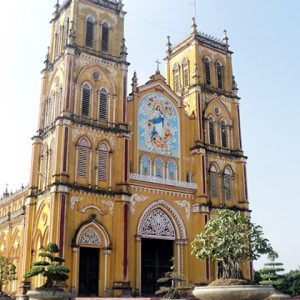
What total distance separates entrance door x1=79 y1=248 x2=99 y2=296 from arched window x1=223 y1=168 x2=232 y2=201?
1226 cm

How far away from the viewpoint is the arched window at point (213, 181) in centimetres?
3694

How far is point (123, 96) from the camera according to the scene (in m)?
34.0

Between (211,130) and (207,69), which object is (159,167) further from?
(207,69)

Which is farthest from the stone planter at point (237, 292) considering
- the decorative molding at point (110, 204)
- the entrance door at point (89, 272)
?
the decorative molding at point (110, 204)

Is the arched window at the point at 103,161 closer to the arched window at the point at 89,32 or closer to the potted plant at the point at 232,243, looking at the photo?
the arched window at the point at 89,32

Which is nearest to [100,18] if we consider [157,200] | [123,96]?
[123,96]

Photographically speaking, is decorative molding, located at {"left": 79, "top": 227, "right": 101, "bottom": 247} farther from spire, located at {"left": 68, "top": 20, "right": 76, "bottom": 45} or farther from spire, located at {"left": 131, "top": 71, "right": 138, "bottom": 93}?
spire, located at {"left": 68, "top": 20, "right": 76, "bottom": 45}

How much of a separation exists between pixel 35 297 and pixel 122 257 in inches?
310

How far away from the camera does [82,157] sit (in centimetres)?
3130

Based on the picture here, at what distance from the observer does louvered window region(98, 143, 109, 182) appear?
3173 centimetres

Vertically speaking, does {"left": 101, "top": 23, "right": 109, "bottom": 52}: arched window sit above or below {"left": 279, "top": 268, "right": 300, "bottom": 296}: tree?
above

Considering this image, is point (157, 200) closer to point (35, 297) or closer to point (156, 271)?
point (156, 271)

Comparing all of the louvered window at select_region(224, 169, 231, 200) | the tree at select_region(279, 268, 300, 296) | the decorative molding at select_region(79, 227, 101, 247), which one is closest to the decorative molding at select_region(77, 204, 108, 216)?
the decorative molding at select_region(79, 227, 101, 247)

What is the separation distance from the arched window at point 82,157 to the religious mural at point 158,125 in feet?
15.0
